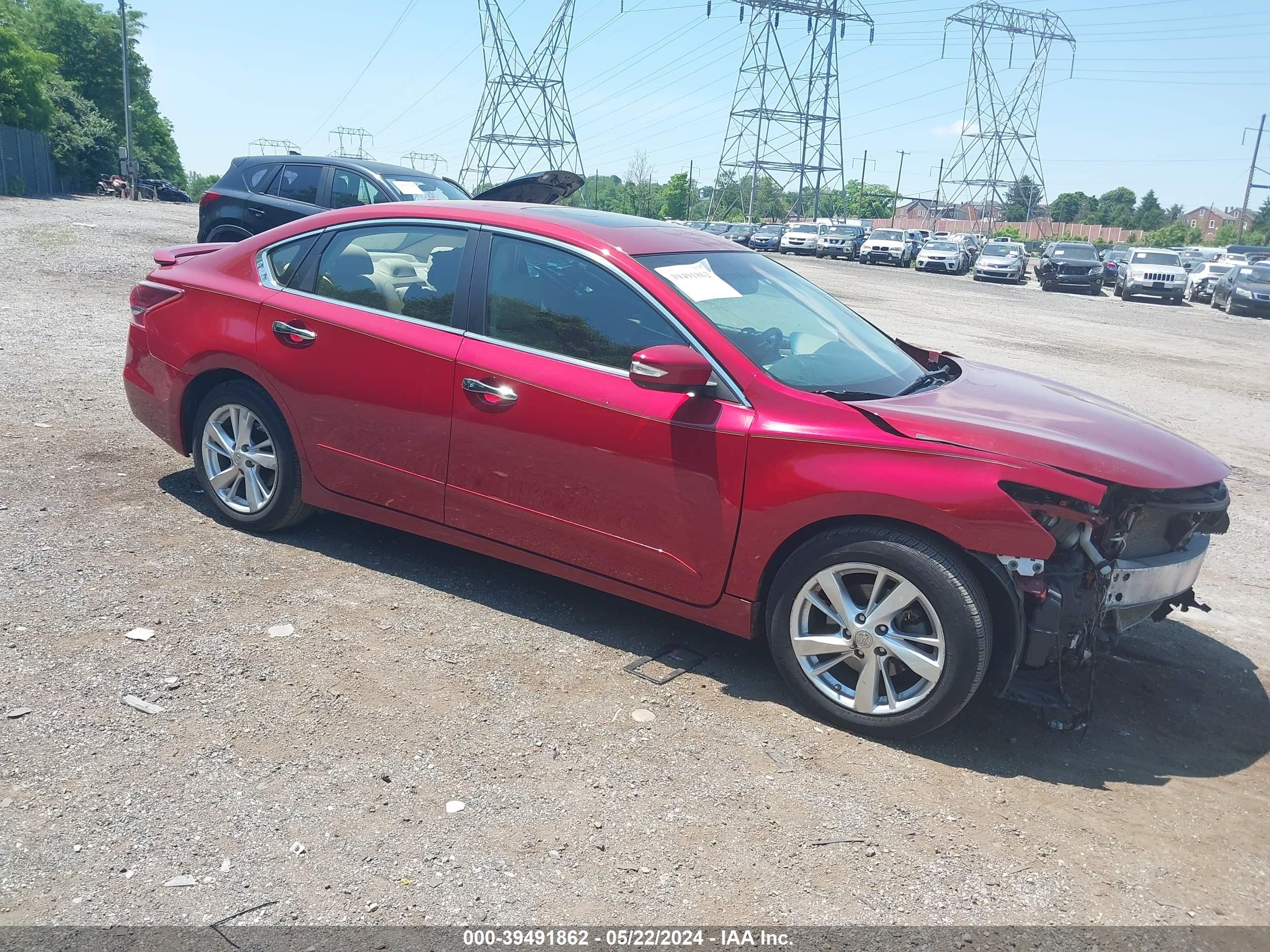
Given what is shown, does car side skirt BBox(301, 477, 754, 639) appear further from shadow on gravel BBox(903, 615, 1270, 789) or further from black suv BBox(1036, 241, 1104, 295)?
black suv BBox(1036, 241, 1104, 295)

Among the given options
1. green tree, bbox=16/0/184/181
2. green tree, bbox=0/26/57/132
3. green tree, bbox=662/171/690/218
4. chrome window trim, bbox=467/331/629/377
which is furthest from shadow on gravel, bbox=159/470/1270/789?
green tree, bbox=662/171/690/218

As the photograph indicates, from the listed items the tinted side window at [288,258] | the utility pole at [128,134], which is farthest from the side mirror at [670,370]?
the utility pole at [128,134]

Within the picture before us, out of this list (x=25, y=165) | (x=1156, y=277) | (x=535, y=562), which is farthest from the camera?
(x=25, y=165)

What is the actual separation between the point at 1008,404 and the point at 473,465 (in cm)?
220

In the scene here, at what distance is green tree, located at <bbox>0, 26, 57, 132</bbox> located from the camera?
53469 mm

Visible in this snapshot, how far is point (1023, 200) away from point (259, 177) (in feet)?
311

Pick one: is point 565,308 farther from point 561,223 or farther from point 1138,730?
point 1138,730

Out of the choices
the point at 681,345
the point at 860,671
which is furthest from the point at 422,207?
the point at 860,671

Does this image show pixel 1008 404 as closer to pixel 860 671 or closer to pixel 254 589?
pixel 860 671

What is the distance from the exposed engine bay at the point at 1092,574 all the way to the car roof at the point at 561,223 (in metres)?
1.93

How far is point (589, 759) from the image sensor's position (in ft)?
11.3

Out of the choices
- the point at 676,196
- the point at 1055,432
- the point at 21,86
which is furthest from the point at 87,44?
the point at 1055,432

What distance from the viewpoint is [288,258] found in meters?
5.10

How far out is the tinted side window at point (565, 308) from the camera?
4156mm
